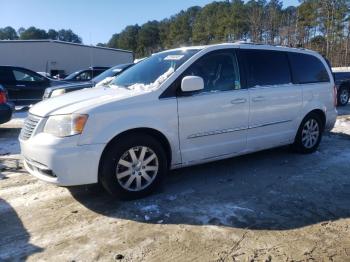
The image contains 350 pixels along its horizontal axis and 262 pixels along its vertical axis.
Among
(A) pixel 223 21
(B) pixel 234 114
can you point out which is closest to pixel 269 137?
(B) pixel 234 114

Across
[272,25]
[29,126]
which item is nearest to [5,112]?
[29,126]

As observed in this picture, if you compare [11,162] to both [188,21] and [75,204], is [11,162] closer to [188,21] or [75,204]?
[75,204]

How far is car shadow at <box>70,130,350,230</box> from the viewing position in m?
3.91

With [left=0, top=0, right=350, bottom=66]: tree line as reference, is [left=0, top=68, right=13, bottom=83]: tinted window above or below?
below

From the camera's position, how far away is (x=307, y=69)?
20.6 ft

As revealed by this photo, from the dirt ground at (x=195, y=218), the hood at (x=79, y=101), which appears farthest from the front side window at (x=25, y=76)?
the hood at (x=79, y=101)

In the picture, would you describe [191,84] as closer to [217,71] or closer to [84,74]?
[217,71]

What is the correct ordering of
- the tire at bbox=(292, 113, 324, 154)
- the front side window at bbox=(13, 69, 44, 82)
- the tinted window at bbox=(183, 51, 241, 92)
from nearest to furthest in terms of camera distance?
1. the tinted window at bbox=(183, 51, 241, 92)
2. the tire at bbox=(292, 113, 324, 154)
3. the front side window at bbox=(13, 69, 44, 82)

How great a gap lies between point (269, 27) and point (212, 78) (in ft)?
162

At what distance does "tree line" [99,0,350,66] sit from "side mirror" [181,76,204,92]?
33.6 meters

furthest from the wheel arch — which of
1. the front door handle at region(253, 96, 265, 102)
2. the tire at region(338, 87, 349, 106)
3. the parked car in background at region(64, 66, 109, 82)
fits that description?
the tire at region(338, 87, 349, 106)

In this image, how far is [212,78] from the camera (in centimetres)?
494

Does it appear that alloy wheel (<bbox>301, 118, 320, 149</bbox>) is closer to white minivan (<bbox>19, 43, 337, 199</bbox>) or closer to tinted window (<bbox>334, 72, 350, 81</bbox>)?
white minivan (<bbox>19, 43, 337, 199</bbox>)

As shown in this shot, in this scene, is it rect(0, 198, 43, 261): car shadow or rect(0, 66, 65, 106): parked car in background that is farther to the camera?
rect(0, 66, 65, 106): parked car in background
